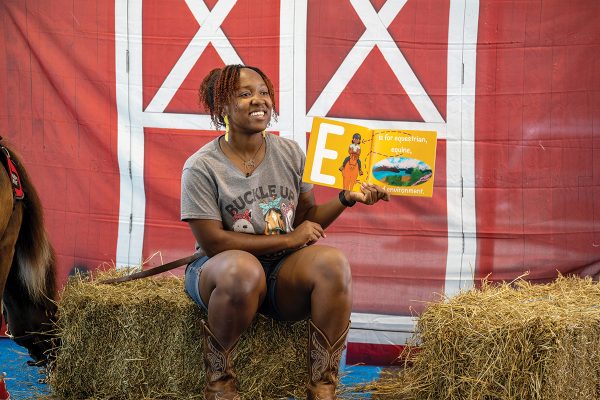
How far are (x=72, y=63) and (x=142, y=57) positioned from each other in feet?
1.24

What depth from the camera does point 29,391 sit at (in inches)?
136

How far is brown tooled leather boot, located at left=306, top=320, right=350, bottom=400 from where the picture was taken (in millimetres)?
2719

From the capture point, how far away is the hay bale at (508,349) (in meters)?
2.74

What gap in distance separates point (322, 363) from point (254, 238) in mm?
473

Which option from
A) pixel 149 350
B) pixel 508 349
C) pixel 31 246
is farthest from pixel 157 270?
pixel 508 349

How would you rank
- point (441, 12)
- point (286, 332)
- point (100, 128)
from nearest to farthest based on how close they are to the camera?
point (286, 332), point (441, 12), point (100, 128)

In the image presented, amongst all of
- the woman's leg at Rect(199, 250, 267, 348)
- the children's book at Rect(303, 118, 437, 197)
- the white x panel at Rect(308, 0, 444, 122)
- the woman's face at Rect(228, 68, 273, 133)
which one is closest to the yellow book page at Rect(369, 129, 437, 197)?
the children's book at Rect(303, 118, 437, 197)

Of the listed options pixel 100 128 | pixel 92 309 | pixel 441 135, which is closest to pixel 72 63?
pixel 100 128

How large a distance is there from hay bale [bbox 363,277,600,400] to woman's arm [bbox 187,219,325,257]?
58cm

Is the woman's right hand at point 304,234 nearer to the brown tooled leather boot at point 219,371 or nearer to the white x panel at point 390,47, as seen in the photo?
the brown tooled leather boot at point 219,371

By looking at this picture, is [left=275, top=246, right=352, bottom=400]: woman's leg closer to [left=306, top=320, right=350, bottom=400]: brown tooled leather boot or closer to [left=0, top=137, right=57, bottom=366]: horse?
[left=306, top=320, right=350, bottom=400]: brown tooled leather boot

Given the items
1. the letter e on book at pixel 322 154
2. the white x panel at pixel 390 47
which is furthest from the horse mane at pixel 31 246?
the white x panel at pixel 390 47

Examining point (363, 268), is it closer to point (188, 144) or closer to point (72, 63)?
point (188, 144)

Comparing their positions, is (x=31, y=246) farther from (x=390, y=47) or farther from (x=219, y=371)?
(x=390, y=47)
